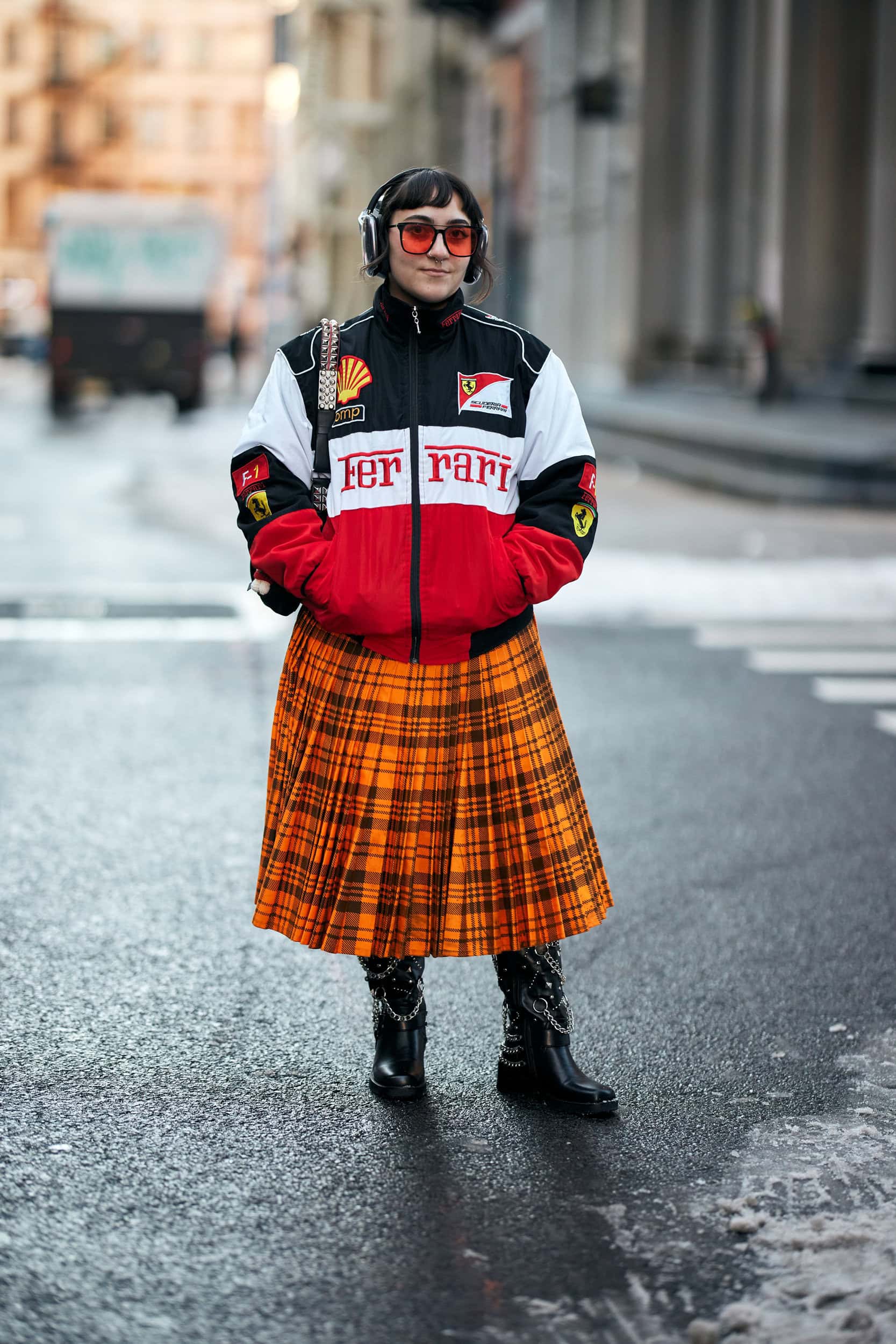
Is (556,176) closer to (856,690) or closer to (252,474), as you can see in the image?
(856,690)

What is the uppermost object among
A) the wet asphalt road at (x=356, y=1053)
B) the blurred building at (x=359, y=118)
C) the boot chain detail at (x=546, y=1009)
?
the blurred building at (x=359, y=118)

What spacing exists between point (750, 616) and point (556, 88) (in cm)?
2445

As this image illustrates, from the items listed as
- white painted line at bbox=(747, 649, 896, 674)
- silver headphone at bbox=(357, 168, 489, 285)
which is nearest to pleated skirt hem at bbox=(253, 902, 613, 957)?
silver headphone at bbox=(357, 168, 489, 285)

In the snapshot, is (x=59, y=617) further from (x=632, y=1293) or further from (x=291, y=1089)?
(x=632, y=1293)

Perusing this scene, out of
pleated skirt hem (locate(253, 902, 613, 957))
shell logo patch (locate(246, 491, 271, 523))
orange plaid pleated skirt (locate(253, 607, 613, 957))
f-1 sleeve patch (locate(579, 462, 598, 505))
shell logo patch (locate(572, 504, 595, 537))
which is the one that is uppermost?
f-1 sleeve patch (locate(579, 462, 598, 505))

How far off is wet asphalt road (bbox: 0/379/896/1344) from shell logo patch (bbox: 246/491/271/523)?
118cm

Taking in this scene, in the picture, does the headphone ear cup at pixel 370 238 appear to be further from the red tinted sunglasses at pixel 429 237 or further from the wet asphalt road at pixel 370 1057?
the wet asphalt road at pixel 370 1057

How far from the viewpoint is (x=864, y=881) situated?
228 inches

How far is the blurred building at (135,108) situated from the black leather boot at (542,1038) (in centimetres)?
8249

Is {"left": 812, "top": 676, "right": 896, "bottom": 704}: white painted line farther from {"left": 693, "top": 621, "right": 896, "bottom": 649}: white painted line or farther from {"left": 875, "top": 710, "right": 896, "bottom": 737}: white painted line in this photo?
{"left": 693, "top": 621, "right": 896, "bottom": 649}: white painted line

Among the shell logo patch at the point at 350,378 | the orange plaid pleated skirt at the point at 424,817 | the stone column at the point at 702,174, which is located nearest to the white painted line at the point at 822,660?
the orange plaid pleated skirt at the point at 424,817

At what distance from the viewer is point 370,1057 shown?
4215mm

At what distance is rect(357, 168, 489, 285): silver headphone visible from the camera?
Result: 3.76 metres

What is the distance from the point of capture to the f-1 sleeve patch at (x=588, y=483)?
3.81 meters
